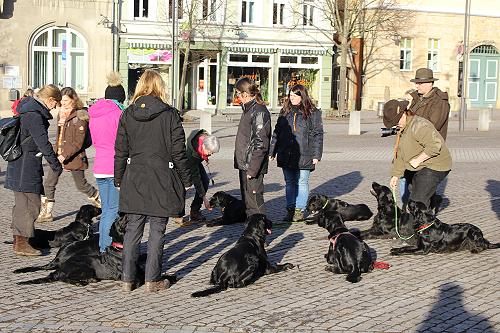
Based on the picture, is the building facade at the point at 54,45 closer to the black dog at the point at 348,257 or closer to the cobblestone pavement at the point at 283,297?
the cobblestone pavement at the point at 283,297

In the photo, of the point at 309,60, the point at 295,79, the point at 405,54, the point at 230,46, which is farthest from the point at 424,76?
the point at 405,54

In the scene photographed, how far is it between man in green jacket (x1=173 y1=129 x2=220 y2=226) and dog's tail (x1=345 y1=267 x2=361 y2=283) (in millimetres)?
2696

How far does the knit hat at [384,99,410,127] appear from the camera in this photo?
31.6 feet

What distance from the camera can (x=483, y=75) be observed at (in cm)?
5200

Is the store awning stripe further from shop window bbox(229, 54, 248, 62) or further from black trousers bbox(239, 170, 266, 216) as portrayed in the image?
black trousers bbox(239, 170, 266, 216)

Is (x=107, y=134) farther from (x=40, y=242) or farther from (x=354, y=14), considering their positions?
(x=354, y=14)

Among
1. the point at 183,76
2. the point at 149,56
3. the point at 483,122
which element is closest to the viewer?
the point at 483,122

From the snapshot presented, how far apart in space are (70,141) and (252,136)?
Result: 2.63 meters

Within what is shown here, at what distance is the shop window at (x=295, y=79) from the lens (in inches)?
1738

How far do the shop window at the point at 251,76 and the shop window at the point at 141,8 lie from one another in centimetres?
527

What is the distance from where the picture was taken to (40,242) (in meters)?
9.43

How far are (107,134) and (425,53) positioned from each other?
43062mm

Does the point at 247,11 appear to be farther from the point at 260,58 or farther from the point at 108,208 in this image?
the point at 108,208

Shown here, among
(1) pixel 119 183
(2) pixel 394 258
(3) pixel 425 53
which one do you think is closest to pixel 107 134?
(1) pixel 119 183
